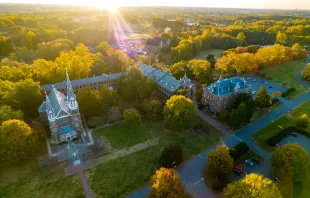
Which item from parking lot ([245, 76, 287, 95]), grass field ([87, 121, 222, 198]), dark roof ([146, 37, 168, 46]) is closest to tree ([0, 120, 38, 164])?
grass field ([87, 121, 222, 198])

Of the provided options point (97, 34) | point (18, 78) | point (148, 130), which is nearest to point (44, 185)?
point (148, 130)

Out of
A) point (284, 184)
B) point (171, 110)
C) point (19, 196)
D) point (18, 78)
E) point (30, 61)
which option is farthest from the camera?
point (30, 61)

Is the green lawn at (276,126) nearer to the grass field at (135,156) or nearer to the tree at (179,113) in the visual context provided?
the grass field at (135,156)

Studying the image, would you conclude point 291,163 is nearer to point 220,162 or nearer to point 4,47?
point 220,162

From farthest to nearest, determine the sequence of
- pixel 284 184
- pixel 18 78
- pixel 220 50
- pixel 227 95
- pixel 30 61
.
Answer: pixel 220 50, pixel 30 61, pixel 18 78, pixel 227 95, pixel 284 184

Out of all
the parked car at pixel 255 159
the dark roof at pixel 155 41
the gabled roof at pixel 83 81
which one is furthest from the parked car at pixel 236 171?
the dark roof at pixel 155 41

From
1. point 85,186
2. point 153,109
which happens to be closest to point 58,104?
point 85,186

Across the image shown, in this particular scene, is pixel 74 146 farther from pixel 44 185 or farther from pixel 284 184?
pixel 284 184
